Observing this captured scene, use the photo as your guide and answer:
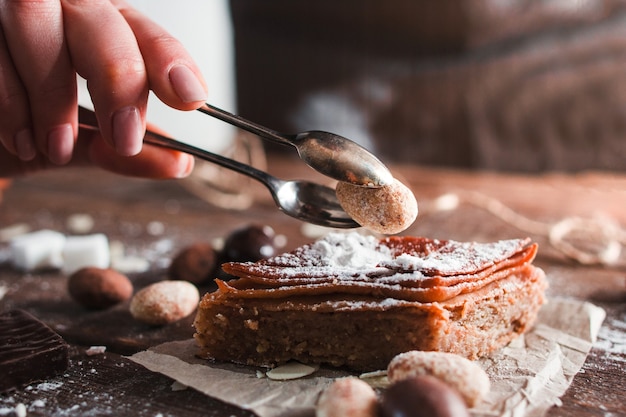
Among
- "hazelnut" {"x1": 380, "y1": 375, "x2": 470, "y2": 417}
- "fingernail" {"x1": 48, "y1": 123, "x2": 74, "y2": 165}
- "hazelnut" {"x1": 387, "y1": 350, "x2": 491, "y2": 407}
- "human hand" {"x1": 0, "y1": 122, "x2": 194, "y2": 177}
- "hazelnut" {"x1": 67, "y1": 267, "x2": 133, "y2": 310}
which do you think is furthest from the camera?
"human hand" {"x1": 0, "y1": 122, "x2": 194, "y2": 177}

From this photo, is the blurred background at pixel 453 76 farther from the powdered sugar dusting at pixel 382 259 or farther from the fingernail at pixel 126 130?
the fingernail at pixel 126 130

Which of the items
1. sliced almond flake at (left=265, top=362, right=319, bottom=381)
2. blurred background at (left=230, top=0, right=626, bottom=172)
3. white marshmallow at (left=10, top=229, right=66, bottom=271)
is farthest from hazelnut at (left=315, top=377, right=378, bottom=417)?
blurred background at (left=230, top=0, right=626, bottom=172)

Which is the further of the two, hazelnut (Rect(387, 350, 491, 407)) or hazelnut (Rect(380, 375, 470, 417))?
hazelnut (Rect(387, 350, 491, 407))

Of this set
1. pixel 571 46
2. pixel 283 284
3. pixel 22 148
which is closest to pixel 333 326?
pixel 283 284

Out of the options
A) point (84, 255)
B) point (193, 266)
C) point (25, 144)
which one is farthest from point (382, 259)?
point (84, 255)

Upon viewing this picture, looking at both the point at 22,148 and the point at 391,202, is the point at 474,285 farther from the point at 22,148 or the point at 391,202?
the point at 22,148

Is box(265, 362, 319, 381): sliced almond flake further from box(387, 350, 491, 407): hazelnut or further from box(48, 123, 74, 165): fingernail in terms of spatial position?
box(48, 123, 74, 165): fingernail
